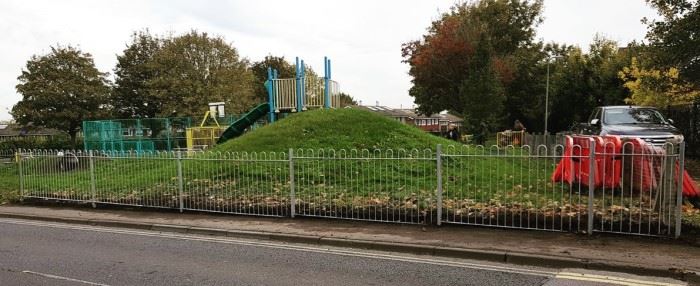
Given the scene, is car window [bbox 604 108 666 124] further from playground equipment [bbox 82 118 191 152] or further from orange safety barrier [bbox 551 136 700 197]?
playground equipment [bbox 82 118 191 152]

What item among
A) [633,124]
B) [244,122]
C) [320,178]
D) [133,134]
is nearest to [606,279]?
[320,178]

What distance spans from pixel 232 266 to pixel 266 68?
181ft

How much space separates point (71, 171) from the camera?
12711 millimetres

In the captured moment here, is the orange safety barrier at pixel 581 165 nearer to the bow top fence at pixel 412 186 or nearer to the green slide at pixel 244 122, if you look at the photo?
the bow top fence at pixel 412 186

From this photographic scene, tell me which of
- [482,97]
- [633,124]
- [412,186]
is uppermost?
[482,97]

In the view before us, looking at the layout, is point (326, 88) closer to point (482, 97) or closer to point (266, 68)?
point (482, 97)

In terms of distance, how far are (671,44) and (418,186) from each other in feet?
28.3

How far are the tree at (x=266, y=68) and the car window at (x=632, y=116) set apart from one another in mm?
44942

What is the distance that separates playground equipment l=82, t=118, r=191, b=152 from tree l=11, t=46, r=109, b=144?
37.2ft

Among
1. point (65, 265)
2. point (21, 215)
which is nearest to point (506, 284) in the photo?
point (65, 265)

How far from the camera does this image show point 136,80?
44156 millimetres

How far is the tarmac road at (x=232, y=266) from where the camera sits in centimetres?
593

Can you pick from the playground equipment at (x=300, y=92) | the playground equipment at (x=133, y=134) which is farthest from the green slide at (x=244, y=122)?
the playground equipment at (x=133, y=134)

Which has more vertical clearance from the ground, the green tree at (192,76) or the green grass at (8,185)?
the green tree at (192,76)
